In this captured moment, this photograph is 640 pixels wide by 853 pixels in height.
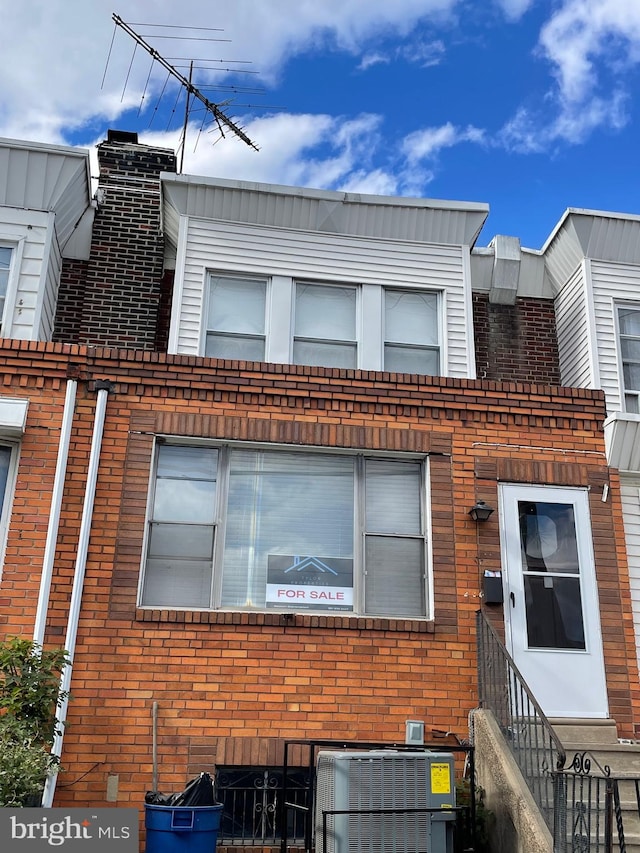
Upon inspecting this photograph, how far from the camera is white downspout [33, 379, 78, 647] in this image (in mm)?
8156

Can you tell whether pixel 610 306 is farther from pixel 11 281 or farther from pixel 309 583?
pixel 11 281

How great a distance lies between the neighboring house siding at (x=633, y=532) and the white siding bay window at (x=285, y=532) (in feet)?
7.16

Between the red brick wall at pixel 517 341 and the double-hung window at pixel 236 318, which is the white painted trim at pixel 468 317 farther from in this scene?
the double-hung window at pixel 236 318

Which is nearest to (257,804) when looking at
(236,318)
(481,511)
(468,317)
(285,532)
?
(285,532)

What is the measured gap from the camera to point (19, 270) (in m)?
10.4

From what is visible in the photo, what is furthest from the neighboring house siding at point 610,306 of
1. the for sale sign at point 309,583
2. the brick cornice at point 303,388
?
the for sale sign at point 309,583

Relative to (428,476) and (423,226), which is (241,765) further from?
(423,226)

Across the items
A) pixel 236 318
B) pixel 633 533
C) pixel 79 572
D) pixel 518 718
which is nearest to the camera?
pixel 518 718

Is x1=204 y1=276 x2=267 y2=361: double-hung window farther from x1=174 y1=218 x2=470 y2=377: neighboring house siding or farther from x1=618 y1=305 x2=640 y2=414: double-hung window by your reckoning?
x1=618 y1=305 x2=640 y2=414: double-hung window

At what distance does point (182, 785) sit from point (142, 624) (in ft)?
4.76

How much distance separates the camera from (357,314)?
436 inches

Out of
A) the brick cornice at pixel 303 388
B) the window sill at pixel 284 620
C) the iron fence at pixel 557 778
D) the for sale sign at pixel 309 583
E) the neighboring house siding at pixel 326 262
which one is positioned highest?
the neighboring house siding at pixel 326 262

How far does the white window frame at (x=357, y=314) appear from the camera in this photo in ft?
35.0

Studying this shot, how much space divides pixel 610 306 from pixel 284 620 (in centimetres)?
594
